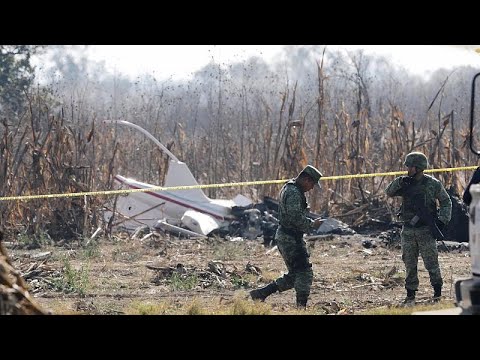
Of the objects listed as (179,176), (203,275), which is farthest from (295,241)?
(179,176)

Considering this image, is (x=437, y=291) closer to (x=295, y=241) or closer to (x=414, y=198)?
(x=414, y=198)

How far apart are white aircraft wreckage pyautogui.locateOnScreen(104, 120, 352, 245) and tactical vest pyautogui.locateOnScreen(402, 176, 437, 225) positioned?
651cm

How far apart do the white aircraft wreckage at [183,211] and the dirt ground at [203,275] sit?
0.55 metres

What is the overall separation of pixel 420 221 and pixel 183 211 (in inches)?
332

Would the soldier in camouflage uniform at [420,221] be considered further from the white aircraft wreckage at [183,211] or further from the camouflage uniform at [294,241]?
the white aircraft wreckage at [183,211]

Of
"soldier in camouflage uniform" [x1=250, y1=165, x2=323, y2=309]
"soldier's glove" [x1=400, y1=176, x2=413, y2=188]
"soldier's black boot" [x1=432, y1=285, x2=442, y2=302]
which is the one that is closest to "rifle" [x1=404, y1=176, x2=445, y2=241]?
"soldier's glove" [x1=400, y1=176, x2=413, y2=188]

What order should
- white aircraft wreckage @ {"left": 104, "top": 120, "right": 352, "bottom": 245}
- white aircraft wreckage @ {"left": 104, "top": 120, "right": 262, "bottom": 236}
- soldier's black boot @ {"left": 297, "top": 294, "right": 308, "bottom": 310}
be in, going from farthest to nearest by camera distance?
white aircraft wreckage @ {"left": 104, "top": 120, "right": 262, "bottom": 236} → white aircraft wreckage @ {"left": 104, "top": 120, "right": 352, "bottom": 245} → soldier's black boot @ {"left": 297, "top": 294, "right": 308, "bottom": 310}

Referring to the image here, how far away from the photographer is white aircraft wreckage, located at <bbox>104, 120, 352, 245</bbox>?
60.4 ft

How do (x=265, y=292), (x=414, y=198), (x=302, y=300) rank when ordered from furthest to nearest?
(x=414, y=198) → (x=265, y=292) → (x=302, y=300)

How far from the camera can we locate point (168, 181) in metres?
19.6

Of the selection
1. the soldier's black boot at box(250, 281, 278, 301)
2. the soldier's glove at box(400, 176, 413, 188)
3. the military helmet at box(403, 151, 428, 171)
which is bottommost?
the soldier's black boot at box(250, 281, 278, 301)

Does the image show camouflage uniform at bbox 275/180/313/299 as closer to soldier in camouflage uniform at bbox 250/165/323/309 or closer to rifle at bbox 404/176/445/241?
soldier in camouflage uniform at bbox 250/165/323/309

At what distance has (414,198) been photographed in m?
11.4

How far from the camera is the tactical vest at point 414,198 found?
1138cm
